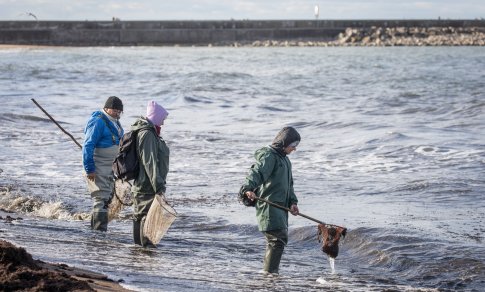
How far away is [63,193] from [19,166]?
2.71 meters

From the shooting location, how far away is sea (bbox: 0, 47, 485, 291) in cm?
866

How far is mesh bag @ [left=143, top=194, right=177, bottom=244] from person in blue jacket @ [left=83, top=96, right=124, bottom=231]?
993mm

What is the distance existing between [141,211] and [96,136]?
1.00m

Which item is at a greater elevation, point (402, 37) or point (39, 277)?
point (39, 277)

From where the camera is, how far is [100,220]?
32.5 ft

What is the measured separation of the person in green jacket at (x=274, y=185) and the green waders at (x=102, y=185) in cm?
214

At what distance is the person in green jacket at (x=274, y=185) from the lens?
7.92 m

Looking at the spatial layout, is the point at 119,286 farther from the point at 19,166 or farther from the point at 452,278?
the point at 19,166

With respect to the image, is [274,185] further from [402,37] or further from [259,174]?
[402,37]

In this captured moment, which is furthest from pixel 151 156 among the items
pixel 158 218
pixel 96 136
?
pixel 96 136

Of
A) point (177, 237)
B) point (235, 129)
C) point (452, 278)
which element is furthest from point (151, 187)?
point (235, 129)

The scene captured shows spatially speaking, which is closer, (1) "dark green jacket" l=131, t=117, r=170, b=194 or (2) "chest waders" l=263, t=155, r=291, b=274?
(2) "chest waders" l=263, t=155, r=291, b=274

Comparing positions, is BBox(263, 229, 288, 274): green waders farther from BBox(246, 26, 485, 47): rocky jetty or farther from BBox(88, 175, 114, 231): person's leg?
BBox(246, 26, 485, 47): rocky jetty

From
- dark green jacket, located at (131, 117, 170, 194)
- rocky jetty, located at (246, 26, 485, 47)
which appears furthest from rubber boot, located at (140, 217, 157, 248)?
rocky jetty, located at (246, 26, 485, 47)
